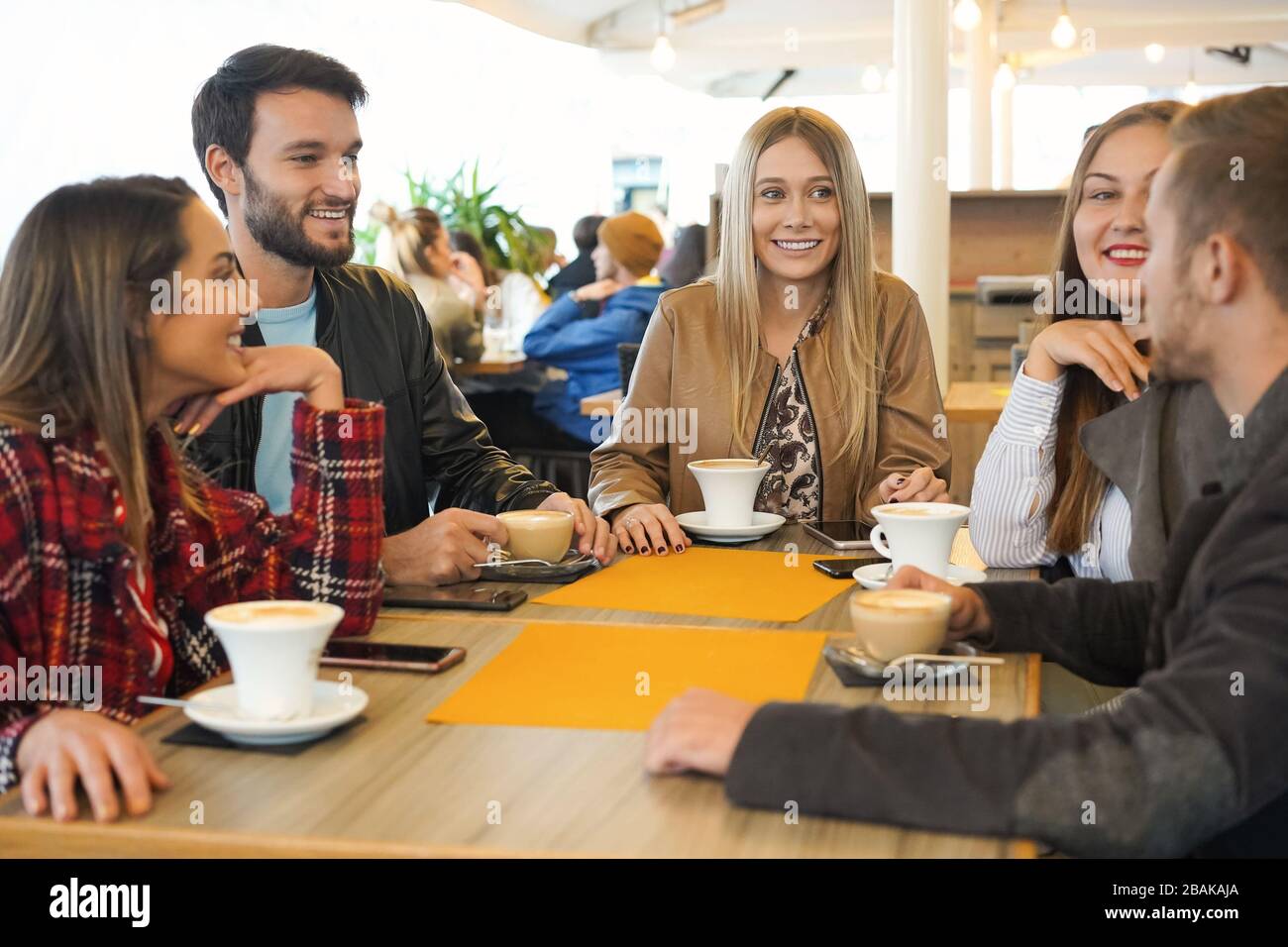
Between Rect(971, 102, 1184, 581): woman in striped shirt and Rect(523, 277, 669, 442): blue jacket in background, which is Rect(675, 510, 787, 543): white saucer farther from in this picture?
Rect(523, 277, 669, 442): blue jacket in background

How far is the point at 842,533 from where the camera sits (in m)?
2.05

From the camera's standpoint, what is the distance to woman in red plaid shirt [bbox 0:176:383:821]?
124 cm

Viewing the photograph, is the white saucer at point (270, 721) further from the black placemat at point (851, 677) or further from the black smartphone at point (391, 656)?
the black placemat at point (851, 677)

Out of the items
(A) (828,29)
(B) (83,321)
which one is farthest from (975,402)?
(A) (828,29)

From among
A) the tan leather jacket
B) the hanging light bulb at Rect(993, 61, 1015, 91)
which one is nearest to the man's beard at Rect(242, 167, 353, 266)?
the tan leather jacket

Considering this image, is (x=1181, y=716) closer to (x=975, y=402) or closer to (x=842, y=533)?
(x=842, y=533)

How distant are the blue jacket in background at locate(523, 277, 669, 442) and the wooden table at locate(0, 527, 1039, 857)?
428cm

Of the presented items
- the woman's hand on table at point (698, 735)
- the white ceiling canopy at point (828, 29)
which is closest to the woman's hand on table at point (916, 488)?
the woman's hand on table at point (698, 735)

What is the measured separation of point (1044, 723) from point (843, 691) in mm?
276

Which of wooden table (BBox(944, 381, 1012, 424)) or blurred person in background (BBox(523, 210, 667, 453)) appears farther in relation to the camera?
blurred person in background (BBox(523, 210, 667, 453))

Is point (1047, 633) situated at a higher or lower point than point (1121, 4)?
lower

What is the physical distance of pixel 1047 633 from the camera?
1449mm

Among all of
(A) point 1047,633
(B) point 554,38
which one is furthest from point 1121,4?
(A) point 1047,633

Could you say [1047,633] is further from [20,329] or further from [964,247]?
[964,247]
